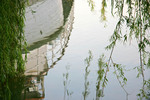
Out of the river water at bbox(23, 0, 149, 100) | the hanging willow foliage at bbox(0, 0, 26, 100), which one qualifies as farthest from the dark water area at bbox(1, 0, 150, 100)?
the hanging willow foliage at bbox(0, 0, 26, 100)

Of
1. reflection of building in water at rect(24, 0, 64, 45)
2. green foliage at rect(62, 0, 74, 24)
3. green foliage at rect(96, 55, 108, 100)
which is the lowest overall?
green foliage at rect(96, 55, 108, 100)

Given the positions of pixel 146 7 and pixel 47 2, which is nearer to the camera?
pixel 146 7

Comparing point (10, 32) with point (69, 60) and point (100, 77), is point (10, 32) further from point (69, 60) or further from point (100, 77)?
point (69, 60)

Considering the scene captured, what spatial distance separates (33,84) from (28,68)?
833 millimetres

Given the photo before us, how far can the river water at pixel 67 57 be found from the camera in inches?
146

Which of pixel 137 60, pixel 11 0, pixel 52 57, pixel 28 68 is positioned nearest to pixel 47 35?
pixel 52 57

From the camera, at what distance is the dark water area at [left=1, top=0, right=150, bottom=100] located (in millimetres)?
3602

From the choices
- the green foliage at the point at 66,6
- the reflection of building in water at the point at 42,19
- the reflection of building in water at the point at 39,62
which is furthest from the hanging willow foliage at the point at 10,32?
the green foliage at the point at 66,6

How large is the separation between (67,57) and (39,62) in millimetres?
716

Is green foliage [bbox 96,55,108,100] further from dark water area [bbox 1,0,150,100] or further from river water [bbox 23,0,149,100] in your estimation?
river water [bbox 23,0,149,100]

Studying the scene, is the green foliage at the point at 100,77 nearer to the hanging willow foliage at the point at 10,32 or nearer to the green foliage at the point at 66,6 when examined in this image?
the hanging willow foliage at the point at 10,32

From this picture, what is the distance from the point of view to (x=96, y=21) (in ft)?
26.8

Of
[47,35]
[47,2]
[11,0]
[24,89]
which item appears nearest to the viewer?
[11,0]

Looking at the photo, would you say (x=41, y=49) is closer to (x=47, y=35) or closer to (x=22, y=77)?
(x=47, y=35)
